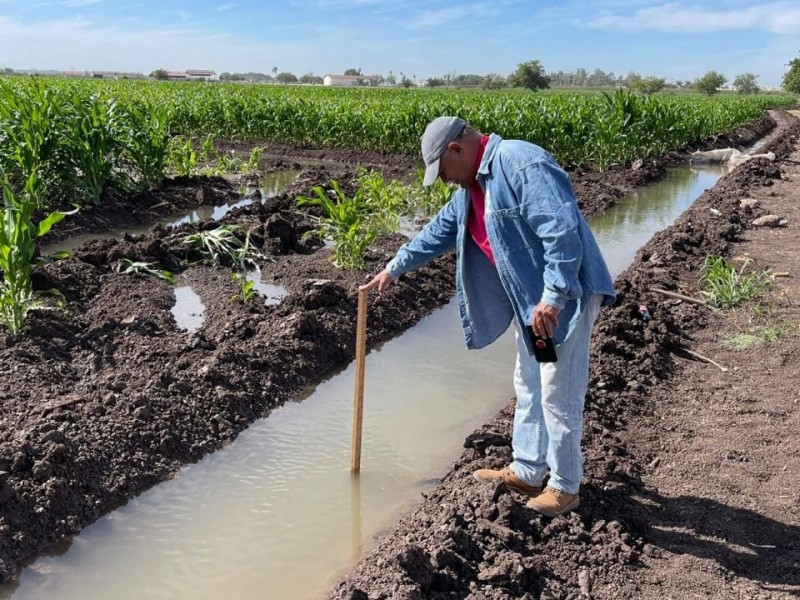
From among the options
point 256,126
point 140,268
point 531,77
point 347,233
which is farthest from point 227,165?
point 531,77

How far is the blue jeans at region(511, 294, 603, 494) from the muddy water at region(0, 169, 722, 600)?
2.90ft

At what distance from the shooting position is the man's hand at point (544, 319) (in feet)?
9.77

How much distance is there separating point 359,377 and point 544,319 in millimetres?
1316

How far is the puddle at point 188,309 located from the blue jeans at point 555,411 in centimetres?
362

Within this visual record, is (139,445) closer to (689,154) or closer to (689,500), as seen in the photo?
(689,500)

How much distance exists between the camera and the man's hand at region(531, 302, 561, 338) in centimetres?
298

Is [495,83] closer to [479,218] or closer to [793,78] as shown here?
[793,78]

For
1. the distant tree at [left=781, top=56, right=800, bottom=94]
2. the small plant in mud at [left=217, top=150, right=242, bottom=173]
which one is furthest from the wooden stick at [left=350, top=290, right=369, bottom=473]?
A: the distant tree at [left=781, top=56, right=800, bottom=94]

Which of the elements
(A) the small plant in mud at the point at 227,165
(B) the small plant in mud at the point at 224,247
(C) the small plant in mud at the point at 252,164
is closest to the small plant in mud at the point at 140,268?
(B) the small plant in mud at the point at 224,247

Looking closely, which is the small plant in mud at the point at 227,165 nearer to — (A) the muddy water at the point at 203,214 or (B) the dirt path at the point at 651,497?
(A) the muddy water at the point at 203,214

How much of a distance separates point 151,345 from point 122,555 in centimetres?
223

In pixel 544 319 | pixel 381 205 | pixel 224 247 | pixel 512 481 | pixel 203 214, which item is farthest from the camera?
pixel 203 214

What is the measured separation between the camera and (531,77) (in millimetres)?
90000

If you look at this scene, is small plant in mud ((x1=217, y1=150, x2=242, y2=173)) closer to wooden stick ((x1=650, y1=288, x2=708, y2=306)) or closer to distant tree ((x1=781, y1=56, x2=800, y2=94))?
wooden stick ((x1=650, y1=288, x2=708, y2=306))
